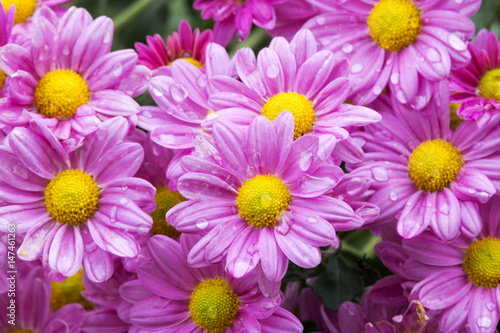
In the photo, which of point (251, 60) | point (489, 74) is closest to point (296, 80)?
point (251, 60)

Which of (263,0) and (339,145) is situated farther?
(263,0)

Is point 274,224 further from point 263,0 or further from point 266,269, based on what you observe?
point 263,0

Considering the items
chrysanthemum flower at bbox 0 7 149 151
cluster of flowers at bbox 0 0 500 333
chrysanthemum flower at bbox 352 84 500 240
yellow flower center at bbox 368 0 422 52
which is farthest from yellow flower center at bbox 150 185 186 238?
yellow flower center at bbox 368 0 422 52

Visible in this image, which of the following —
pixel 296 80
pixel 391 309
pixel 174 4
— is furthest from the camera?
pixel 174 4

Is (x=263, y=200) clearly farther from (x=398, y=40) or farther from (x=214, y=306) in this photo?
(x=398, y=40)

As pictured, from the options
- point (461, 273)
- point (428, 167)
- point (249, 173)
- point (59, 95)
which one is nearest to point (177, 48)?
point (59, 95)

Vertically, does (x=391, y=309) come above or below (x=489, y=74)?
below

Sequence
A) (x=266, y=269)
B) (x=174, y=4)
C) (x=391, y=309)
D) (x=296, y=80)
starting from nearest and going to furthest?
(x=266, y=269)
(x=296, y=80)
(x=391, y=309)
(x=174, y=4)
